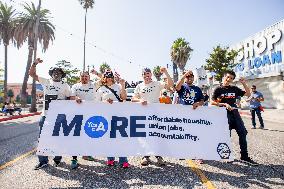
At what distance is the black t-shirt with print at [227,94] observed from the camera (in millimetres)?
7113

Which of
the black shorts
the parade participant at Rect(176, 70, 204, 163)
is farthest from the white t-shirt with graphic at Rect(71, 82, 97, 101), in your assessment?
the black shorts

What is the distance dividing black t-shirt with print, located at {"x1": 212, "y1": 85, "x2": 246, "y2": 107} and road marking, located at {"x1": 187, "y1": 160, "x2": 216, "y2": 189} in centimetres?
157

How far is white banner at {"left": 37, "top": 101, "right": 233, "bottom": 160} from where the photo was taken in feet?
20.8

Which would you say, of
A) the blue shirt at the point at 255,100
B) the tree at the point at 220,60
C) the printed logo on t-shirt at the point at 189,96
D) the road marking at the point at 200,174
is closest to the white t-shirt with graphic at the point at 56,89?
the printed logo on t-shirt at the point at 189,96

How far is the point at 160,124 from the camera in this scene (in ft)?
21.7

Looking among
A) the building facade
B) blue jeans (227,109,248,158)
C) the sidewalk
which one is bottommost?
the sidewalk

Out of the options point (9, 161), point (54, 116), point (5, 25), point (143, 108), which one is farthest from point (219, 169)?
point (5, 25)

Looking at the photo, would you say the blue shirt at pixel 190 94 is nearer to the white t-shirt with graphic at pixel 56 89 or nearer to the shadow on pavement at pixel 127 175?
the shadow on pavement at pixel 127 175

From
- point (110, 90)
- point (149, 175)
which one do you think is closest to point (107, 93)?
point (110, 90)

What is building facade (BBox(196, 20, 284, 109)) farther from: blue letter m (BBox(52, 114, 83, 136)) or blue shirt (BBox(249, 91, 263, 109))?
blue letter m (BBox(52, 114, 83, 136))

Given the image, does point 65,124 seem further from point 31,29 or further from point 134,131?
point 31,29

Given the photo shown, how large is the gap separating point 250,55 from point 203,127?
32.4 meters

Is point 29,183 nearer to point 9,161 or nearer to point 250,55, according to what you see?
point 9,161

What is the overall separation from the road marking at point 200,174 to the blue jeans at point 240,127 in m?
1.13
